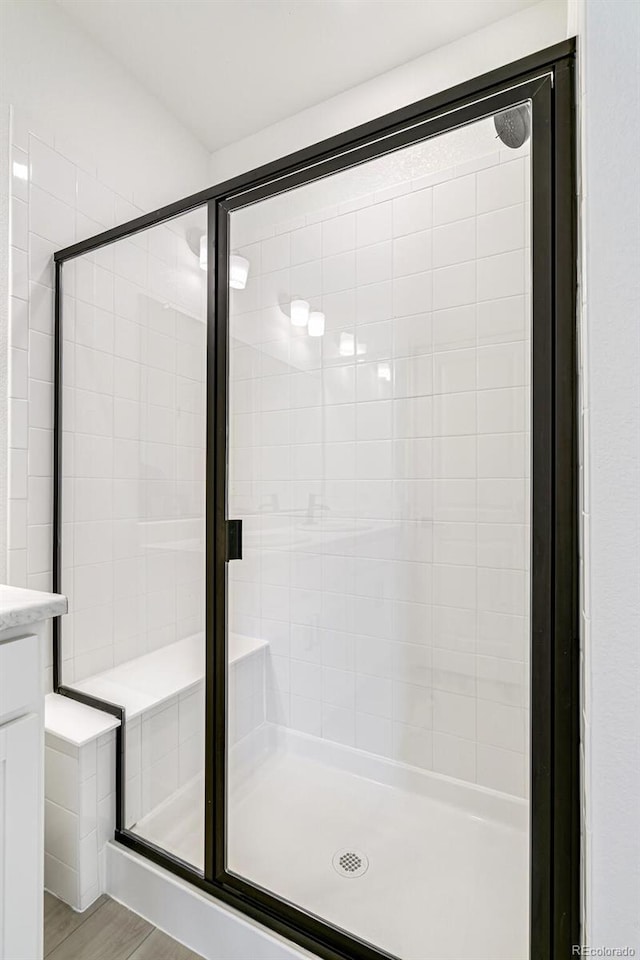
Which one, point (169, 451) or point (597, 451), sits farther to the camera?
point (169, 451)

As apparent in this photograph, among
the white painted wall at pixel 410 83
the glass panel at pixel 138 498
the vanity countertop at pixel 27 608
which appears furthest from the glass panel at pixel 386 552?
the white painted wall at pixel 410 83

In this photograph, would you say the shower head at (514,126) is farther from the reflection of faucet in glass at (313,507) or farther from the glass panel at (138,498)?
the reflection of faucet in glass at (313,507)

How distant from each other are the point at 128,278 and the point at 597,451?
4.57ft

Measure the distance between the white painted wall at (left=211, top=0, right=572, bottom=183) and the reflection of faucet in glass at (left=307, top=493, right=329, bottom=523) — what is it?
1.42m

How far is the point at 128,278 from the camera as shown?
153 centimetres

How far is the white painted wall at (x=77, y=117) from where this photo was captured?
56.4 inches

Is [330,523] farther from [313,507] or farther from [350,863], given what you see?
[350,863]

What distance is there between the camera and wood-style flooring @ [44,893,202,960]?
118cm

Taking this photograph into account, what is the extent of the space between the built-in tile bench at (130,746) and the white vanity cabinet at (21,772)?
1.62ft

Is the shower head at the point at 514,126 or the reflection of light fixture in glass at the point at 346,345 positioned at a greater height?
the shower head at the point at 514,126

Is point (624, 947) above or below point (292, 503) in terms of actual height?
below

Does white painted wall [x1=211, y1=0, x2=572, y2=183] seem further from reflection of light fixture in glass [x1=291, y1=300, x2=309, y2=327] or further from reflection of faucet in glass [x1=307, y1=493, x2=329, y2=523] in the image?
reflection of faucet in glass [x1=307, y1=493, x2=329, y2=523]

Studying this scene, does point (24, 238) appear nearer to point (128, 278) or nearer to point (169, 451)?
point (128, 278)

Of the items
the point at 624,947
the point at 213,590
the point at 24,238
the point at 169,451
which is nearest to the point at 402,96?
the point at 24,238
